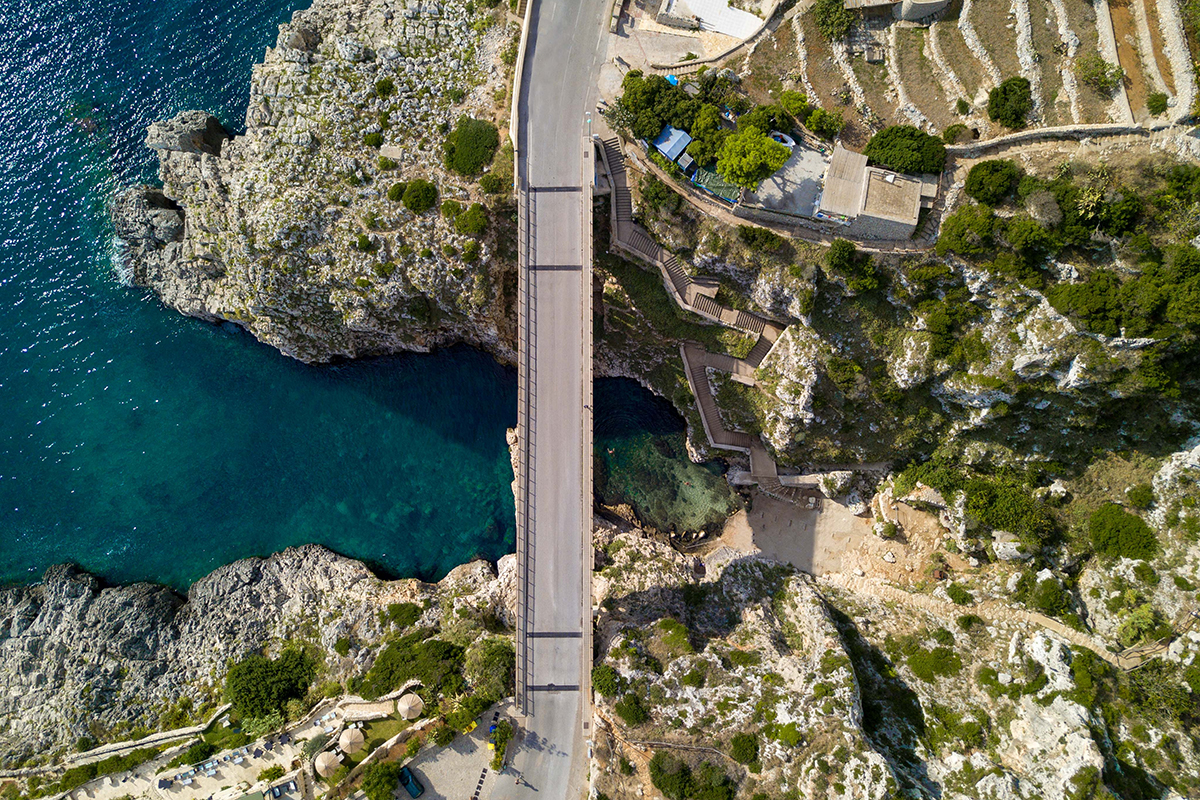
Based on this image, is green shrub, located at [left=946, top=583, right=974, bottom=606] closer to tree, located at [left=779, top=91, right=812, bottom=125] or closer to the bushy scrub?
the bushy scrub

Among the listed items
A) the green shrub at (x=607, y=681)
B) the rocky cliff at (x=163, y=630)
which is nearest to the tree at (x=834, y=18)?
the green shrub at (x=607, y=681)

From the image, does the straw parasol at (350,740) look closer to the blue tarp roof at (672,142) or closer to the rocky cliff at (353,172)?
the rocky cliff at (353,172)

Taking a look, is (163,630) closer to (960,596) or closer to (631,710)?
(631,710)

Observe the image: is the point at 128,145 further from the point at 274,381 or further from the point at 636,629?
the point at 636,629

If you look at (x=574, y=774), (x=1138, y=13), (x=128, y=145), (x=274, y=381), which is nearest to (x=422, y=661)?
(x=574, y=774)

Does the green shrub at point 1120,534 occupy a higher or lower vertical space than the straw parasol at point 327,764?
higher

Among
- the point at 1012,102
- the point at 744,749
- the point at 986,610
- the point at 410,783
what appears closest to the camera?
the point at 1012,102

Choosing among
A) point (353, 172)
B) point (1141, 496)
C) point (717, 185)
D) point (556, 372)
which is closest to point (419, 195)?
point (353, 172)
